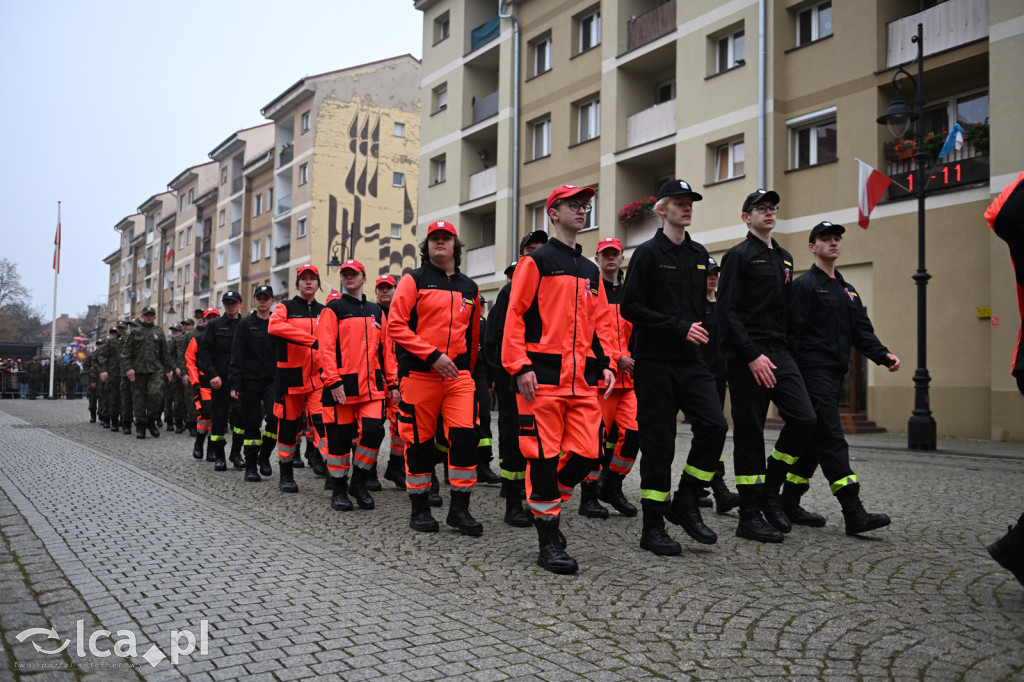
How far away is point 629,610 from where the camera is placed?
4.18 m

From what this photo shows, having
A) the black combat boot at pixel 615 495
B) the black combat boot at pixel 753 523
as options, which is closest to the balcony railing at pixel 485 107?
the black combat boot at pixel 615 495

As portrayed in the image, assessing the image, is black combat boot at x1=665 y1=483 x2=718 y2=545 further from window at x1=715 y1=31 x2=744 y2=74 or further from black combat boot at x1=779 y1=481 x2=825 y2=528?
window at x1=715 y1=31 x2=744 y2=74

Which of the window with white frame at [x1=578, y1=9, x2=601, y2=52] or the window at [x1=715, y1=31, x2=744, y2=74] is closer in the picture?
the window at [x1=715, y1=31, x2=744, y2=74]

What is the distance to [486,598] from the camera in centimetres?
445

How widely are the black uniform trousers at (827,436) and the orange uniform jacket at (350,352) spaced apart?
3.59m

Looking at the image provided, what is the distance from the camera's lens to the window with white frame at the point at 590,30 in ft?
87.4

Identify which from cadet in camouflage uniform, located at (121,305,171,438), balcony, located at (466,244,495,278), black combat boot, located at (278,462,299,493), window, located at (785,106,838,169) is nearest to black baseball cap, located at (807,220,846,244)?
black combat boot, located at (278,462,299,493)

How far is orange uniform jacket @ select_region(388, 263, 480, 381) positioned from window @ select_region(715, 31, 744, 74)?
56.2ft

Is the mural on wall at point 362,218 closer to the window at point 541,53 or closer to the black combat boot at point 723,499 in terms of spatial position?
the window at point 541,53

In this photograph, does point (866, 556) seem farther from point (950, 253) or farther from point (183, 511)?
point (950, 253)

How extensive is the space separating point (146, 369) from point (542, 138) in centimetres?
1648

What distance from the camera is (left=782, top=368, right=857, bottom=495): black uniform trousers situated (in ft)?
19.8

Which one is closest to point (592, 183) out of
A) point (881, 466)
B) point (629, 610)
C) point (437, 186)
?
point (437, 186)

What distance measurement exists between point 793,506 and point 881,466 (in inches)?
221
